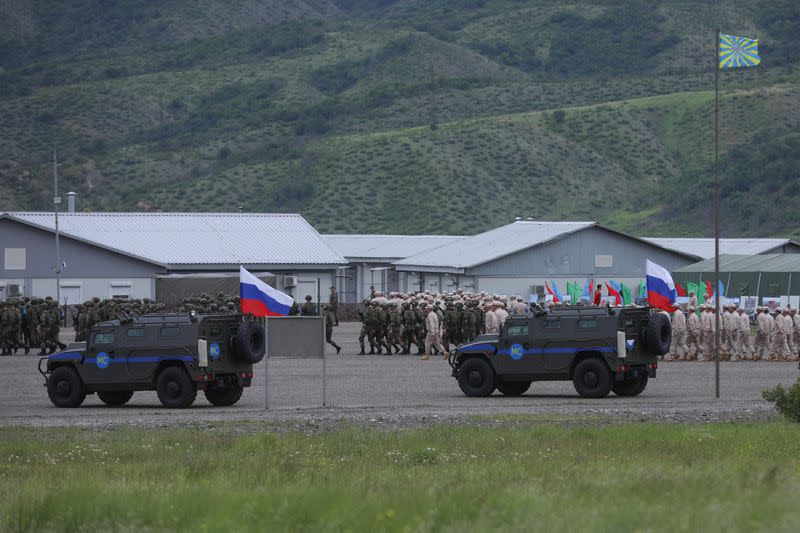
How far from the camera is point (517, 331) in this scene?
27.5 m

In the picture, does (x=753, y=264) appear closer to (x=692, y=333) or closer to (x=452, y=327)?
(x=692, y=333)

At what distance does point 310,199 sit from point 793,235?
129 ft

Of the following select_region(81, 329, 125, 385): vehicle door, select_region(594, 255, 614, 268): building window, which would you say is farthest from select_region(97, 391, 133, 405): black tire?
select_region(594, 255, 614, 268): building window

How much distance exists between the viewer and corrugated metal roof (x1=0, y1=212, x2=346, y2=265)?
68.6 metres

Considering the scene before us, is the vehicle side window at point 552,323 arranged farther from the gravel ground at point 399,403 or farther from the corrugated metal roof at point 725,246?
the corrugated metal roof at point 725,246

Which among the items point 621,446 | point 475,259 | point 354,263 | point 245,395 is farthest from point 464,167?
point 621,446

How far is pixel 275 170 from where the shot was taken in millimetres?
131375

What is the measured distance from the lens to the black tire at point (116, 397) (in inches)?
1067

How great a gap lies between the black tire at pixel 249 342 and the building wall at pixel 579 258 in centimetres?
4280

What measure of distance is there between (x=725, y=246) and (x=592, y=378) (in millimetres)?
55201

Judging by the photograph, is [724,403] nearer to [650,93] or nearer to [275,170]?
[275,170]

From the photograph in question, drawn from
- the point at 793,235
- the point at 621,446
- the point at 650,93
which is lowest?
the point at 621,446

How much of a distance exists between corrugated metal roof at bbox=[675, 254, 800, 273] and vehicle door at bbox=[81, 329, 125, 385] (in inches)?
1620

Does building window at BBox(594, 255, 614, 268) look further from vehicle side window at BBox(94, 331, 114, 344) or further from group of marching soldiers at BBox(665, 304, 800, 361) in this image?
vehicle side window at BBox(94, 331, 114, 344)
